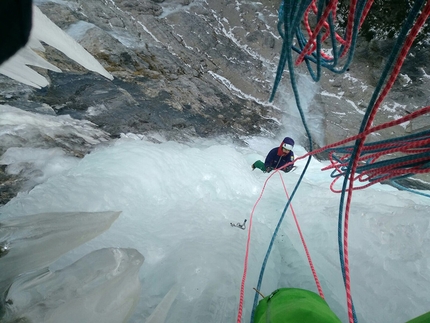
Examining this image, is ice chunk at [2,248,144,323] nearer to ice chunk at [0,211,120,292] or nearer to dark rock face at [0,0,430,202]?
ice chunk at [0,211,120,292]

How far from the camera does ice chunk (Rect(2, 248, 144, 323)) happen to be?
0.83 meters

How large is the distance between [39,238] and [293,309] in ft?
3.22

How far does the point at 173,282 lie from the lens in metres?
1.29

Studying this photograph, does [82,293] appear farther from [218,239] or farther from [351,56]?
[351,56]

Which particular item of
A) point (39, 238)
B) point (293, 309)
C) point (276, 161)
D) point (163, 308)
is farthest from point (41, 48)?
point (276, 161)

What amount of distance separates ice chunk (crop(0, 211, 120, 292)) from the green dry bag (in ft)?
2.59

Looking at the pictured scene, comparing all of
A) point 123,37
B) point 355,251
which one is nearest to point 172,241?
point 355,251

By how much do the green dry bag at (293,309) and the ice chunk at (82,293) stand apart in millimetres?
508

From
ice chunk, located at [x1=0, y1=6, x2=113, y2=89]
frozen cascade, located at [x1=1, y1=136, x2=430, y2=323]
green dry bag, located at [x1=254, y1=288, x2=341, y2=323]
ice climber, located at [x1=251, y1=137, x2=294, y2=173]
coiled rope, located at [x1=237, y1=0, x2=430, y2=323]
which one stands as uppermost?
coiled rope, located at [x1=237, y1=0, x2=430, y2=323]

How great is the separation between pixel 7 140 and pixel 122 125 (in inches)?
57.8

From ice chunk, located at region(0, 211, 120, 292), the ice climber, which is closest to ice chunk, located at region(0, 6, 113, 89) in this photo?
ice chunk, located at region(0, 211, 120, 292)

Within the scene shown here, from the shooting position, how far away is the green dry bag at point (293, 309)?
2.40ft

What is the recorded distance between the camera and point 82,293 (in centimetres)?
89

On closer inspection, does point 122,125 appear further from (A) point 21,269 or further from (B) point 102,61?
(A) point 21,269
